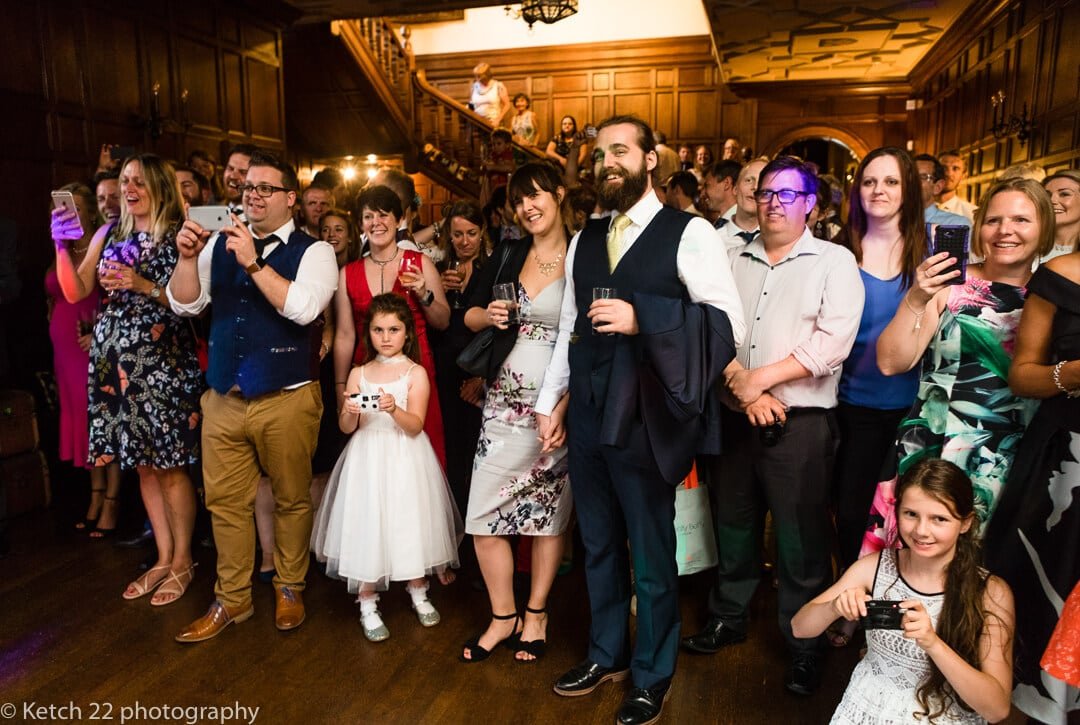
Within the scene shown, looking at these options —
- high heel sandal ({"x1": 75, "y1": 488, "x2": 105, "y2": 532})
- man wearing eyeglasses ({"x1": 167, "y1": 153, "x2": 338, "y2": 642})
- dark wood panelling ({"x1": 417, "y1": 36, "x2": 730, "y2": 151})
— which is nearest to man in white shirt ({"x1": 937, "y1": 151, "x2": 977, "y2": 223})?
man wearing eyeglasses ({"x1": 167, "y1": 153, "x2": 338, "y2": 642})

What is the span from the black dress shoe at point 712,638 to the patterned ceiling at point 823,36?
6002 mm

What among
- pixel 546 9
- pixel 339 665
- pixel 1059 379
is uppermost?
pixel 546 9

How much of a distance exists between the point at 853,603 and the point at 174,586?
Result: 105 inches

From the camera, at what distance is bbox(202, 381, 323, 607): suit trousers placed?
282 centimetres

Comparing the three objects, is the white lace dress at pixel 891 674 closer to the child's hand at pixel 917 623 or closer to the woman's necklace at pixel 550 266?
the child's hand at pixel 917 623

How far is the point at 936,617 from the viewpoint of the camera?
1857mm

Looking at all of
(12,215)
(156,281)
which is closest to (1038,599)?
(156,281)

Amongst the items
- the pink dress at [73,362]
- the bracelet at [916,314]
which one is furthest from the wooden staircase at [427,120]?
the bracelet at [916,314]

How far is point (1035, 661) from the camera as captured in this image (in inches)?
77.1

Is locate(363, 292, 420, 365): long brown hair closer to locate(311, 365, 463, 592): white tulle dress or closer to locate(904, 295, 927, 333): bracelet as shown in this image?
locate(311, 365, 463, 592): white tulle dress

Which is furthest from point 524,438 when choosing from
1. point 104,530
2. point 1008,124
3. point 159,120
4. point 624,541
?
point 1008,124

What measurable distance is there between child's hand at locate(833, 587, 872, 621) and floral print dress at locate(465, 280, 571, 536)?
41.9 inches

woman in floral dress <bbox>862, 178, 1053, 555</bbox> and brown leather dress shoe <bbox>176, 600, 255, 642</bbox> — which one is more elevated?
woman in floral dress <bbox>862, 178, 1053, 555</bbox>

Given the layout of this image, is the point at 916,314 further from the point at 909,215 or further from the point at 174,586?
the point at 174,586
